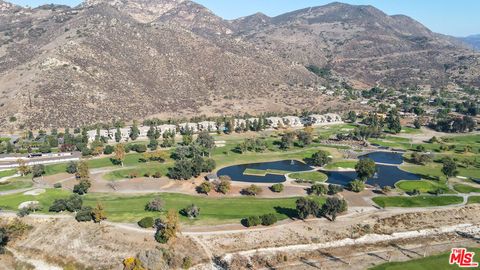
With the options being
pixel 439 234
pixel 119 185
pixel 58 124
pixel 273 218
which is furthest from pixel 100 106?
pixel 439 234

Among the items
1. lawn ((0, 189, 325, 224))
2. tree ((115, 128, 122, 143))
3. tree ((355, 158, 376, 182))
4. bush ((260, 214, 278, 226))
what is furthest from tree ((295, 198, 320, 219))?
tree ((115, 128, 122, 143))

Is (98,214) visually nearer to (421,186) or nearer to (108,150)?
(108,150)

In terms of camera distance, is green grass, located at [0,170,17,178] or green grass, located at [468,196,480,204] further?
green grass, located at [0,170,17,178]

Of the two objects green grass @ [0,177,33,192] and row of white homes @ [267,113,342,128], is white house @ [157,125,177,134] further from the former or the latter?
green grass @ [0,177,33,192]

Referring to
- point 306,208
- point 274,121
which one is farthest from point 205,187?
point 274,121

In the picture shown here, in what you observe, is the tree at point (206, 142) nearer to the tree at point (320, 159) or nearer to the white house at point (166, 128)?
the white house at point (166, 128)

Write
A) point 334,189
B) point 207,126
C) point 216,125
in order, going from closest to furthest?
point 334,189 → point 216,125 → point 207,126
